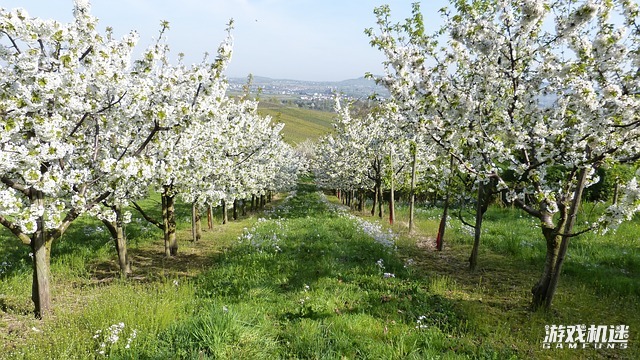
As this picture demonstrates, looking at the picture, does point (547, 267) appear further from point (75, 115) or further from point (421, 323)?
point (75, 115)

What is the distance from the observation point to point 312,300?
7.69 m

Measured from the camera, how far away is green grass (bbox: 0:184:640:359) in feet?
18.7

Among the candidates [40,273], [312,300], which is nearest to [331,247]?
[312,300]

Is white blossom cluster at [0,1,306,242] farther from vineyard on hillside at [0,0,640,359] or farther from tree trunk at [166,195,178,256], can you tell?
tree trunk at [166,195,178,256]

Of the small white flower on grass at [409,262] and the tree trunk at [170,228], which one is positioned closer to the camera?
the small white flower on grass at [409,262]

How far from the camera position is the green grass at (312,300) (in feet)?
18.7

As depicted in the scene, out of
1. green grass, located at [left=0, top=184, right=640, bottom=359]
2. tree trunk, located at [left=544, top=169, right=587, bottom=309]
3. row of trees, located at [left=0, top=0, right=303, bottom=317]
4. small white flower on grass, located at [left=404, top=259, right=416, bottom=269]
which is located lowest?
small white flower on grass, located at [left=404, top=259, right=416, bottom=269]

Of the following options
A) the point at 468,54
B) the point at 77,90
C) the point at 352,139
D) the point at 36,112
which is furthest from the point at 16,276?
A: the point at 352,139

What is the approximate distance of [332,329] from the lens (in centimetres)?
637

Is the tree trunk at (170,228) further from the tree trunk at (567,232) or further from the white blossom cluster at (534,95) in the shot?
the tree trunk at (567,232)

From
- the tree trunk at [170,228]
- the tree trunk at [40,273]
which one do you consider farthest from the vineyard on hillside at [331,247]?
the tree trunk at [170,228]

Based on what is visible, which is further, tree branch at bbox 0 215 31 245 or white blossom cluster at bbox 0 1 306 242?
tree branch at bbox 0 215 31 245

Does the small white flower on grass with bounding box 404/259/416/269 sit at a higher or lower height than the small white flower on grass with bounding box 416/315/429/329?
lower

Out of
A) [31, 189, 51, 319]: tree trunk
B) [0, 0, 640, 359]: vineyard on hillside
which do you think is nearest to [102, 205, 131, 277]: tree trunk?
[0, 0, 640, 359]: vineyard on hillside
